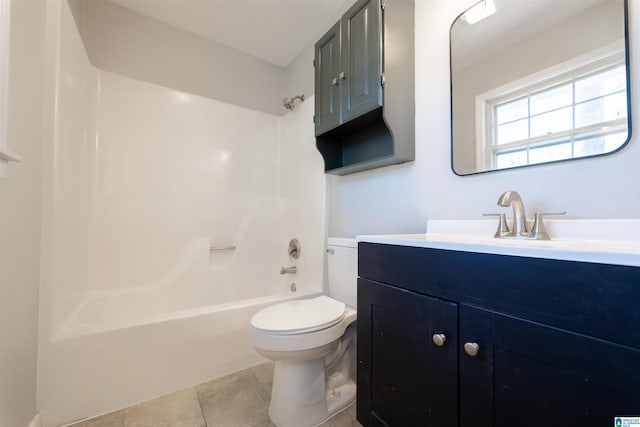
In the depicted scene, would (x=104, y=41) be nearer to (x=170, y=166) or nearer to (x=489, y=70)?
(x=170, y=166)

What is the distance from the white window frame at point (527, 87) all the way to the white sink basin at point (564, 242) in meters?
0.28

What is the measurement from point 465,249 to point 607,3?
2.99ft

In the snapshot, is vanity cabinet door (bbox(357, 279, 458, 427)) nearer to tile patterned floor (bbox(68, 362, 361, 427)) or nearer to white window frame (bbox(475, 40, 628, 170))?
tile patterned floor (bbox(68, 362, 361, 427))

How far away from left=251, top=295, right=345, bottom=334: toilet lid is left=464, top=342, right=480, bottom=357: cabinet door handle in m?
0.60

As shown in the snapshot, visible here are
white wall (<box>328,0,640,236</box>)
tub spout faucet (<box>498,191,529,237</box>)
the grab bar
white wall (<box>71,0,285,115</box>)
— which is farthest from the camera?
the grab bar

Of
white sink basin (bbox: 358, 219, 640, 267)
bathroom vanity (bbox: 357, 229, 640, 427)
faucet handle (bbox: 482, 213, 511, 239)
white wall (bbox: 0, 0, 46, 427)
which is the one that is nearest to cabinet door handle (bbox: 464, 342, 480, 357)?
bathroom vanity (bbox: 357, 229, 640, 427)

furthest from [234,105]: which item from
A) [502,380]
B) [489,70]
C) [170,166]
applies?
[502,380]

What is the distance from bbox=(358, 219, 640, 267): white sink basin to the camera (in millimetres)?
481

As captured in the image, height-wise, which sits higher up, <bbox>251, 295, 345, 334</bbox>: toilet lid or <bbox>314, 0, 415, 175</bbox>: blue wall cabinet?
<bbox>314, 0, 415, 175</bbox>: blue wall cabinet

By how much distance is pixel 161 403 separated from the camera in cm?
127

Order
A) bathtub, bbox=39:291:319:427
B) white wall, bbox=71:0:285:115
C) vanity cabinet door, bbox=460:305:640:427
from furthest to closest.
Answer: white wall, bbox=71:0:285:115 < bathtub, bbox=39:291:319:427 < vanity cabinet door, bbox=460:305:640:427

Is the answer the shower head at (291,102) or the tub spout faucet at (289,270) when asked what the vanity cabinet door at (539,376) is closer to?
the tub spout faucet at (289,270)

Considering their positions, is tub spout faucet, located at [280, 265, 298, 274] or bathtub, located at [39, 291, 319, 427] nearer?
bathtub, located at [39, 291, 319, 427]

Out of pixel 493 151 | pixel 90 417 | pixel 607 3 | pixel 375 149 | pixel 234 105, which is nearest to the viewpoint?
pixel 607 3
